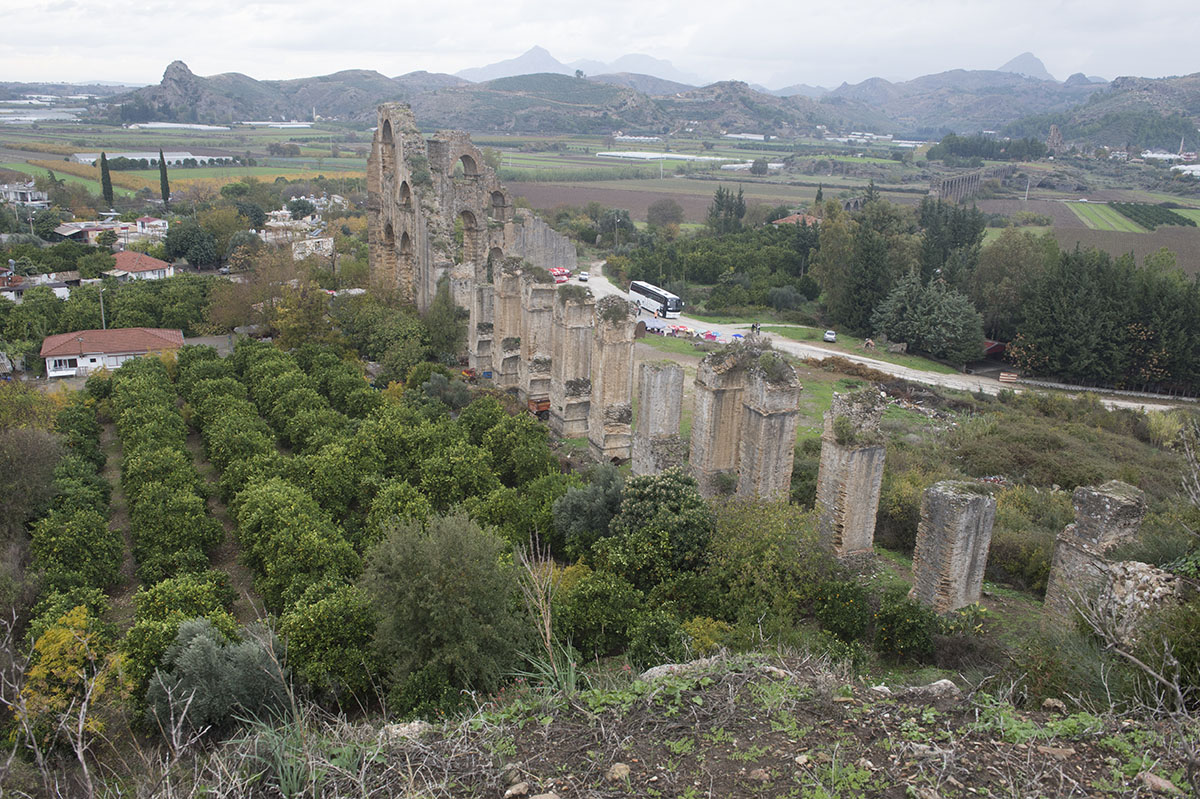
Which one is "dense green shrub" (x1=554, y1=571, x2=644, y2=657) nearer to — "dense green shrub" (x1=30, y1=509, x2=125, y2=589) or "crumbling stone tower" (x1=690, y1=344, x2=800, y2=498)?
"crumbling stone tower" (x1=690, y1=344, x2=800, y2=498)

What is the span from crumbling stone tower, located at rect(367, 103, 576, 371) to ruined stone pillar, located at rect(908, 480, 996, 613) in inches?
732

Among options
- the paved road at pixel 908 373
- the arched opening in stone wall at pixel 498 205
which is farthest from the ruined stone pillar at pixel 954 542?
the arched opening in stone wall at pixel 498 205

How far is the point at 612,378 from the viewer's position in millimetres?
21672

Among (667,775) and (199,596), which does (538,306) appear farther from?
(667,775)

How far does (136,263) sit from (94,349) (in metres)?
15.1

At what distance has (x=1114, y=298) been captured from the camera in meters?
32.3

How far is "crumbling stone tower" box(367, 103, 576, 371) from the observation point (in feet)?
105

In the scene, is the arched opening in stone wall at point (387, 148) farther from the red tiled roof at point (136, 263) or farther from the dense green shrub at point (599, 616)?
the dense green shrub at point (599, 616)

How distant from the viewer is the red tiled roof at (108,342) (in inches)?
1243

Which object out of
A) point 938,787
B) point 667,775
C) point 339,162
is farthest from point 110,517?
point 339,162

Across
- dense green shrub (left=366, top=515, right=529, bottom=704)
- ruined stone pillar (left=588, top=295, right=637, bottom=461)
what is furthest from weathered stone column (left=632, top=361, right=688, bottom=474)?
dense green shrub (left=366, top=515, right=529, bottom=704)

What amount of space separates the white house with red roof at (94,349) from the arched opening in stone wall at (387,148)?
39.9ft

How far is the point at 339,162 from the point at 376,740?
391 feet

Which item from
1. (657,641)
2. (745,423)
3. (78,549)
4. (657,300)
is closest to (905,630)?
(657,641)
